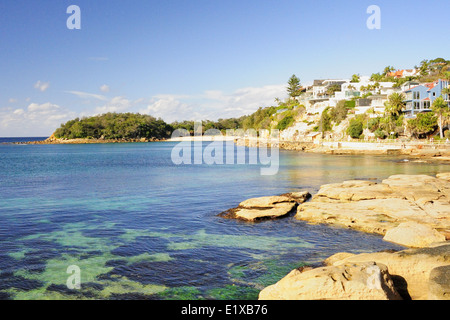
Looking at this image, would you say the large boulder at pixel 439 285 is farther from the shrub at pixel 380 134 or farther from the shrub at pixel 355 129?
the shrub at pixel 355 129

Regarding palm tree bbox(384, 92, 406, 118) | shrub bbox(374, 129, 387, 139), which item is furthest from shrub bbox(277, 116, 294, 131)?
shrub bbox(374, 129, 387, 139)

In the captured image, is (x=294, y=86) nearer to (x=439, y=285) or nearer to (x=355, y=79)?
(x=355, y=79)

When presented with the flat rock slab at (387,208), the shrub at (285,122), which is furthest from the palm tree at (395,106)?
the flat rock slab at (387,208)

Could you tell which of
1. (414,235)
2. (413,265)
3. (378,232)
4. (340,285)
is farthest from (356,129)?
(340,285)

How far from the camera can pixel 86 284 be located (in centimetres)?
1424

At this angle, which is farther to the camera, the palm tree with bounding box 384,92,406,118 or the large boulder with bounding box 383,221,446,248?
the palm tree with bounding box 384,92,406,118

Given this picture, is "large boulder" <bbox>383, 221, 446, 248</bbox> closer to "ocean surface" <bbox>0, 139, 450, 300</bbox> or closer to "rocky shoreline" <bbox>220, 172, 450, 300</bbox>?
"rocky shoreline" <bbox>220, 172, 450, 300</bbox>

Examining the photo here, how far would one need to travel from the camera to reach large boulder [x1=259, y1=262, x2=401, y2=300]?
34.0 ft

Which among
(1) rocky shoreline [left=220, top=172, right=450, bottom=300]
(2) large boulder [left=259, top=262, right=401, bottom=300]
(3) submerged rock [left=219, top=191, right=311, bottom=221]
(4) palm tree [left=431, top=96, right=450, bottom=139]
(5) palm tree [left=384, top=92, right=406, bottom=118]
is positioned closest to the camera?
(2) large boulder [left=259, top=262, right=401, bottom=300]

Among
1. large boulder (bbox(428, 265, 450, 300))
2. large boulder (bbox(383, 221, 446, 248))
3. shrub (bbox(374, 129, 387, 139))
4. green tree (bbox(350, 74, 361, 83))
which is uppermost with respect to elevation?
green tree (bbox(350, 74, 361, 83))
